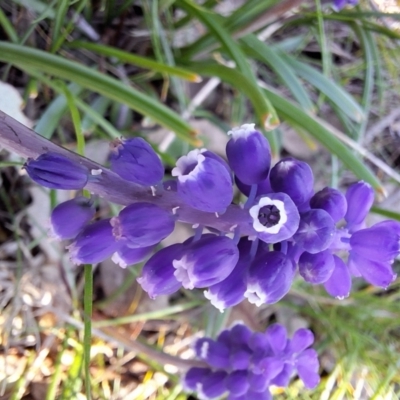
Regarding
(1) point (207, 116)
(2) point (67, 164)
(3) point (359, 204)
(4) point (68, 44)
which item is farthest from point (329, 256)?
(1) point (207, 116)

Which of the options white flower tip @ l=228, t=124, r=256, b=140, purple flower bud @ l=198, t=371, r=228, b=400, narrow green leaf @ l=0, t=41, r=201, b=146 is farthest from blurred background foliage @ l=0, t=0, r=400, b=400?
white flower tip @ l=228, t=124, r=256, b=140

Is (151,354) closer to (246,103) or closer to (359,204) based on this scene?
(359,204)

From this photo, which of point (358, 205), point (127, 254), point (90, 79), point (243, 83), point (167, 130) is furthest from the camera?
point (167, 130)

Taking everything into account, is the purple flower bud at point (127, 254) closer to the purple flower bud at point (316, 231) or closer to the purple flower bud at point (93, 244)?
the purple flower bud at point (93, 244)

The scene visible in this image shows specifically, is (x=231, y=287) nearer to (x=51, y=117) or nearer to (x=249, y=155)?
(x=249, y=155)

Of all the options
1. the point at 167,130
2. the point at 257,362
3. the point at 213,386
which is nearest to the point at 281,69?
the point at 167,130

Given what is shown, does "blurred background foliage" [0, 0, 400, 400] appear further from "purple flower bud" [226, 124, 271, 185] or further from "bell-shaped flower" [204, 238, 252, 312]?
"bell-shaped flower" [204, 238, 252, 312]
